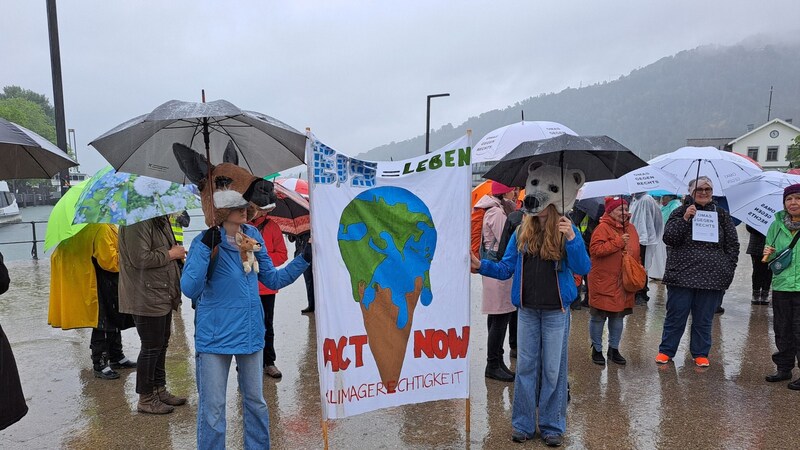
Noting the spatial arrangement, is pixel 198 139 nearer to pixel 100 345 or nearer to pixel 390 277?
pixel 390 277

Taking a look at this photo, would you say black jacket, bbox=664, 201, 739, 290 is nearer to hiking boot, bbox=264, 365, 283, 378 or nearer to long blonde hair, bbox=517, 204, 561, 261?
long blonde hair, bbox=517, 204, 561, 261

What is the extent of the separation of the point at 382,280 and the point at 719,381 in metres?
3.77

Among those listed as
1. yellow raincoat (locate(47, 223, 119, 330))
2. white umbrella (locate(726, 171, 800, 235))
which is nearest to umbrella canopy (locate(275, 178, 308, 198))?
yellow raincoat (locate(47, 223, 119, 330))

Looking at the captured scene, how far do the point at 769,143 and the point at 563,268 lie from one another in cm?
6496

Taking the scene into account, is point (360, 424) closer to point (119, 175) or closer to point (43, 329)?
point (119, 175)

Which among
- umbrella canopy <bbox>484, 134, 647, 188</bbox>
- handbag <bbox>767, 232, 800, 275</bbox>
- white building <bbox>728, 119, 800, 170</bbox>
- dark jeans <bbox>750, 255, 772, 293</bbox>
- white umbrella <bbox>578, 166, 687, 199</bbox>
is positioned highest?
white building <bbox>728, 119, 800, 170</bbox>

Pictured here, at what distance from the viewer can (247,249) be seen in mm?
3033

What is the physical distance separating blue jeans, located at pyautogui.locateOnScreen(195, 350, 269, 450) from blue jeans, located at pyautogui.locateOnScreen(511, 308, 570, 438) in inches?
72.7

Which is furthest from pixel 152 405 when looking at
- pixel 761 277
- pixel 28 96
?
pixel 28 96

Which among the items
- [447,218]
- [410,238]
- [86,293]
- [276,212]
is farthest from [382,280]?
[86,293]

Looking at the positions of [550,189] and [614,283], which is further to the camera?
[614,283]

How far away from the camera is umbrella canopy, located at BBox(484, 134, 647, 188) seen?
134 inches

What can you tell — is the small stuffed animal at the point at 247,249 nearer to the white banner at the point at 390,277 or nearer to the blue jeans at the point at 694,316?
the white banner at the point at 390,277

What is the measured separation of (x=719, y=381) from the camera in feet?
15.6
